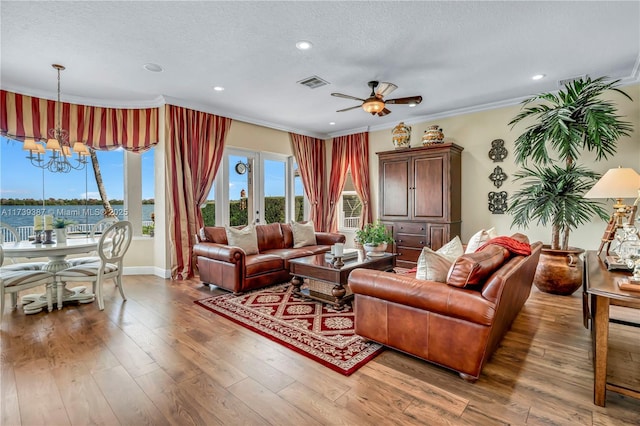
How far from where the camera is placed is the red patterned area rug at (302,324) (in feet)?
8.05

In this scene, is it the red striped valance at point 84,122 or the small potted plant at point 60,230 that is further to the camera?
the red striped valance at point 84,122

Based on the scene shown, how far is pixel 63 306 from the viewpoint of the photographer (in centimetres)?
362

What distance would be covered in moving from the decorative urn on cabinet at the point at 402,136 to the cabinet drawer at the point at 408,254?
1835 millimetres

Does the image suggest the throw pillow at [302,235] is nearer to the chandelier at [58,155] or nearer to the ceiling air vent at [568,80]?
the chandelier at [58,155]

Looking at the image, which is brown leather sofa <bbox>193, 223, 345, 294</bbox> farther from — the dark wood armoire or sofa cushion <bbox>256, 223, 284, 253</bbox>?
the dark wood armoire

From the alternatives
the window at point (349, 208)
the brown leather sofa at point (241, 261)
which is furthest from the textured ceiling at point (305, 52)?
the window at point (349, 208)

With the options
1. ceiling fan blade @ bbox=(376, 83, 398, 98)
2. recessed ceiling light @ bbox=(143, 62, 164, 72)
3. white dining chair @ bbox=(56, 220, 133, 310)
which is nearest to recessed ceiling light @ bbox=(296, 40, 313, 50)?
ceiling fan blade @ bbox=(376, 83, 398, 98)

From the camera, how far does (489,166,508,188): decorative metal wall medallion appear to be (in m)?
5.11

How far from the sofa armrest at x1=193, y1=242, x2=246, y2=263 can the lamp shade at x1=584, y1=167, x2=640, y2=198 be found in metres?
3.78

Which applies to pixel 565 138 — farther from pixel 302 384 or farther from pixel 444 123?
pixel 302 384

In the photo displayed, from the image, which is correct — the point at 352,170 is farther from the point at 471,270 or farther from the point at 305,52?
the point at 471,270

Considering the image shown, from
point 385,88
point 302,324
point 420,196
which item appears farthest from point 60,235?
point 420,196

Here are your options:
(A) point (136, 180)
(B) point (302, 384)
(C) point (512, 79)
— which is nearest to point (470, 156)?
(C) point (512, 79)

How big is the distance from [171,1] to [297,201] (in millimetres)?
4872
